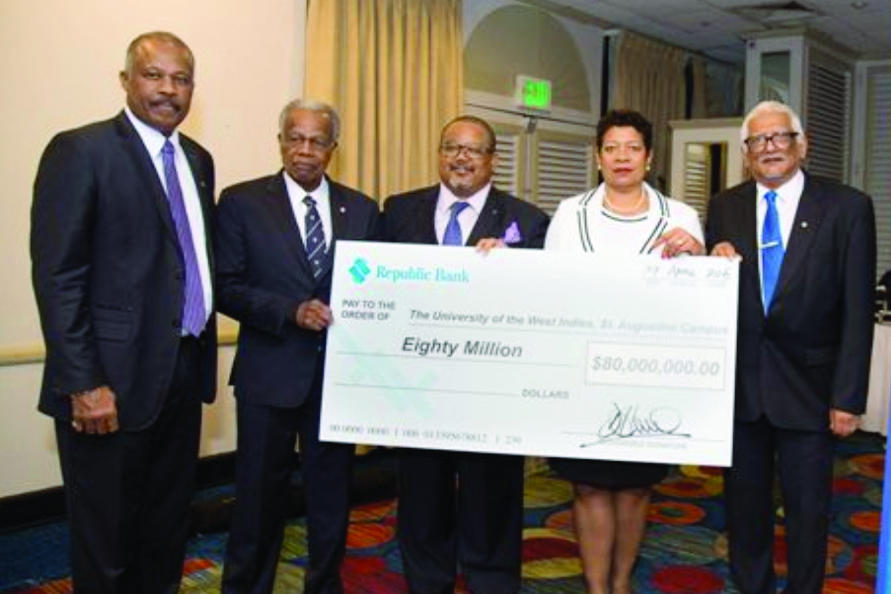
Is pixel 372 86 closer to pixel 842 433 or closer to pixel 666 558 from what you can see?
pixel 666 558

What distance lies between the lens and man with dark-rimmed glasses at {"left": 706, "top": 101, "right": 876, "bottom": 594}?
99.4 inches

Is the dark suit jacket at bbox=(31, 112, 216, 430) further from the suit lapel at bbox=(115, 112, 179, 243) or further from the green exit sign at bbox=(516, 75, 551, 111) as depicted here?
the green exit sign at bbox=(516, 75, 551, 111)

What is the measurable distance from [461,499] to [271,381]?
0.73 m

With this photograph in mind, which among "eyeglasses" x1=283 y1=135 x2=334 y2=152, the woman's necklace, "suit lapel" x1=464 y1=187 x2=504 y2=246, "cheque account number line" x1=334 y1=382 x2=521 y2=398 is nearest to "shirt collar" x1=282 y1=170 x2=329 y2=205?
"eyeglasses" x1=283 y1=135 x2=334 y2=152

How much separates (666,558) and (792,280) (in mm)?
1480

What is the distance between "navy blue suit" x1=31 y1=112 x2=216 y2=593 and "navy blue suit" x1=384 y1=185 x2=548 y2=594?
70 centimetres

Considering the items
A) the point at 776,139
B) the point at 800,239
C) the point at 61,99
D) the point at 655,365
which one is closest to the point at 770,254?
the point at 800,239

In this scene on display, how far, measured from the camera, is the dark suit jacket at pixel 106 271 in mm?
2219

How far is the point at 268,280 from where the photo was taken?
266 cm

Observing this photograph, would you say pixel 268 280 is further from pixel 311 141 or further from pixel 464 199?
pixel 464 199

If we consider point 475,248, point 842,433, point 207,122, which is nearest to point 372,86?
point 207,122

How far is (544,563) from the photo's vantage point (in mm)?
3480

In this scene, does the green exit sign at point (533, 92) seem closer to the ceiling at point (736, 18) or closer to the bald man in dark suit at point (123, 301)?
the ceiling at point (736, 18)

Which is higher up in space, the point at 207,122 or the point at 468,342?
the point at 207,122
